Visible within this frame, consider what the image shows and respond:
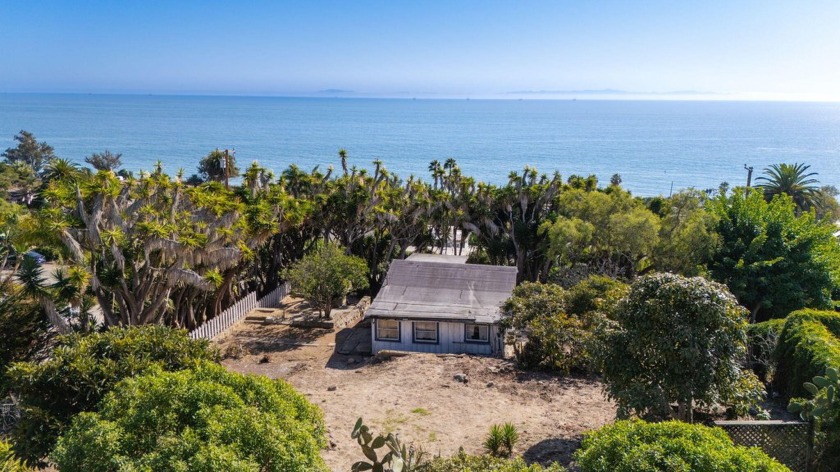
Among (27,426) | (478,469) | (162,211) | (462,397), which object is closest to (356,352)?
(462,397)

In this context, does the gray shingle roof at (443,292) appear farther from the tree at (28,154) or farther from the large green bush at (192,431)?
the tree at (28,154)

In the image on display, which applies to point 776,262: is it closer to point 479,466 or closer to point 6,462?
point 479,466

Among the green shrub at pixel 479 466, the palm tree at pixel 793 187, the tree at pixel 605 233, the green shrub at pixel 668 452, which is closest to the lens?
the green shrub at pixel 668 452

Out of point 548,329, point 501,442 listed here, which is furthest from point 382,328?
point 501,442

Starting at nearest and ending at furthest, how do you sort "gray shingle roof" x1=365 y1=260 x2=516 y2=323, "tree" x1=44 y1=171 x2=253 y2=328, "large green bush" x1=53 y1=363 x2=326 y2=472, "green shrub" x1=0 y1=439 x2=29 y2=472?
"large green bush" x1=53 y1=363 x2=326 y2=472, "green shrub" x1=0 y1=439 x2=29 y2=472, "tree" x1=44 y1=171 x2=253 y2=328, "gray shingle roof" x1=365 y1=260 x2=516 y2=323

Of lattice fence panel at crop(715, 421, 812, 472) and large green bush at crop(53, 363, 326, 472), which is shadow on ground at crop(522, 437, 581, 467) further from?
large green bush at crop(53, 363, 326, 472)

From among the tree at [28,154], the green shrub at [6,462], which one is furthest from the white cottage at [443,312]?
the tree at [28,154]

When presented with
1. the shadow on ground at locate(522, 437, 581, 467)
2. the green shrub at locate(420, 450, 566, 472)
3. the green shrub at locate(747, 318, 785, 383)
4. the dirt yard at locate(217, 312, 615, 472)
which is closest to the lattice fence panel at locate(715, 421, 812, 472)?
the shadow on ground at locate(522, 437, 581, 467)
